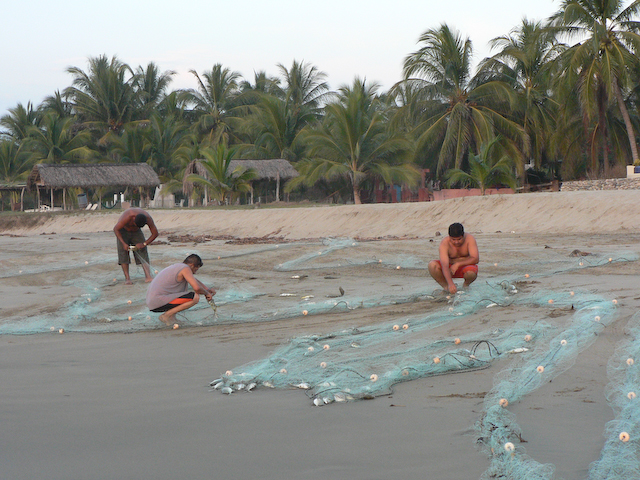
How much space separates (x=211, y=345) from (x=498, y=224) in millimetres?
10269

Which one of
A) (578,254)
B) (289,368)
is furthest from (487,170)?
(289,368)

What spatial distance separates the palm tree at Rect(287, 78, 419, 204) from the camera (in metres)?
25.3

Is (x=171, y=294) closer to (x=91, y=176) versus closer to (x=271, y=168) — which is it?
(x=271, y=168)

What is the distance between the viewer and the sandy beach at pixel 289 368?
111 inches

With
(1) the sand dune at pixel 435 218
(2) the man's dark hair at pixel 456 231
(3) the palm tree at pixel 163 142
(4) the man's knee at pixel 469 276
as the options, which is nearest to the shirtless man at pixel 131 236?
(2) the man's dark hair at pixel 456 231

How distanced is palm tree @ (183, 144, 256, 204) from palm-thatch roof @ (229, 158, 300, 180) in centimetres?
152

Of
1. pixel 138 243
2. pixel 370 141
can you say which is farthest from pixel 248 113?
pixel 138 243

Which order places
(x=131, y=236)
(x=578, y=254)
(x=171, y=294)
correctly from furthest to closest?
(x=578, y=254), (x=131, y=236), (x=171, y=294)

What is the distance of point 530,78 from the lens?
92.5ft

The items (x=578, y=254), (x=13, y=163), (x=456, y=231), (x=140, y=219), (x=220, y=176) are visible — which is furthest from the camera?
(x=13, y=163)

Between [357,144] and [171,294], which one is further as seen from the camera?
[357,144]

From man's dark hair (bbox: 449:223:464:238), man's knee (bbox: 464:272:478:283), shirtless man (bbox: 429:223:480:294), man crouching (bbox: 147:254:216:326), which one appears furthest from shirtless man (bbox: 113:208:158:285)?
man's knee (bbox: 464:272:478:283)

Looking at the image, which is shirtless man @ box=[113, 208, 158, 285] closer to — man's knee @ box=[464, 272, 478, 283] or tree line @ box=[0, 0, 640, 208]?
man's knee @ box=[464, 272, 478, 283]

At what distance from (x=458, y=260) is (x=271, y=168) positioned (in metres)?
23.8
